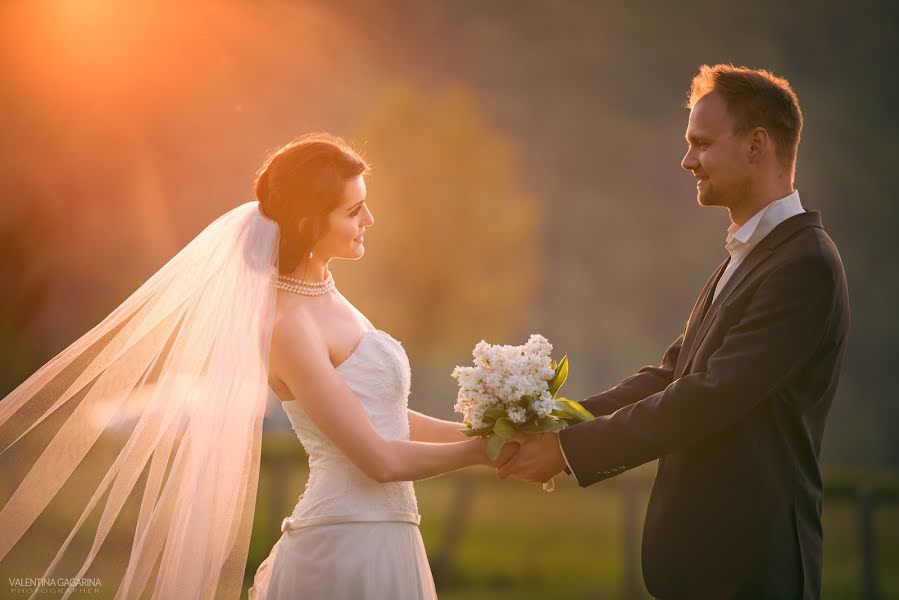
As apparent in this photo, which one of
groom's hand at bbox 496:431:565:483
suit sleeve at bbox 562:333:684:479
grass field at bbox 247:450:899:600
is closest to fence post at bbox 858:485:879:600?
grass field at bbox 247:450:899:600

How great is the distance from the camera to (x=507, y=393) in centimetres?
332

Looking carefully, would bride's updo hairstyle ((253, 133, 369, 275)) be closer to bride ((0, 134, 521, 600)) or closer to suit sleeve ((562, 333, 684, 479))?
bride ((0, 134, 521, 600))

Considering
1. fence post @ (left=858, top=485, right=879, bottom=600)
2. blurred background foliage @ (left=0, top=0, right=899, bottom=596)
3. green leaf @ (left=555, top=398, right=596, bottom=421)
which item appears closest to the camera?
green leaf @ (left=555, top=398, right=596, bottom=421)

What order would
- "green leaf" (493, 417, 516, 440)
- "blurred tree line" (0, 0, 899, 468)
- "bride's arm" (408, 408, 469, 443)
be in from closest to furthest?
1. "green leaf" (493, 417, 516, 440)
2. "bride's arm" (408, 408, 469, 443)
3. "blurred tree line" (0, 0, 899, 468)

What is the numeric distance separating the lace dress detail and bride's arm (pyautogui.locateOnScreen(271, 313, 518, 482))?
84mm

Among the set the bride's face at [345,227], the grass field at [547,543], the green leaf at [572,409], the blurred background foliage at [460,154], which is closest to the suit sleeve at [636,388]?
the green leaf at [572,409]

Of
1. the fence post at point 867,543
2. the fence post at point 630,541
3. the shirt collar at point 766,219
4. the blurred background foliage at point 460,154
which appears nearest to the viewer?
the shirt collar at point 766,219

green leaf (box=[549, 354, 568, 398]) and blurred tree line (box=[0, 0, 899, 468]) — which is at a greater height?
blurred tree line (box=[0, 0, 899, 468])

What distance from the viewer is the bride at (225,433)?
3.14 m

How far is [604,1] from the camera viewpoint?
20.6 meters

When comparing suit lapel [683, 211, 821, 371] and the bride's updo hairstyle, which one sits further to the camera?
the bride's updo hairstyle

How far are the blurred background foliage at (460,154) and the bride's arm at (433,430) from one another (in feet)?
22.0

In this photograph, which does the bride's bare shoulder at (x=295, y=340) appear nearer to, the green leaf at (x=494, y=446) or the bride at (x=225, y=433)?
the bride at (x=225, y=433)

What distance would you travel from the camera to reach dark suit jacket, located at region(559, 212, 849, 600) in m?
3.04
